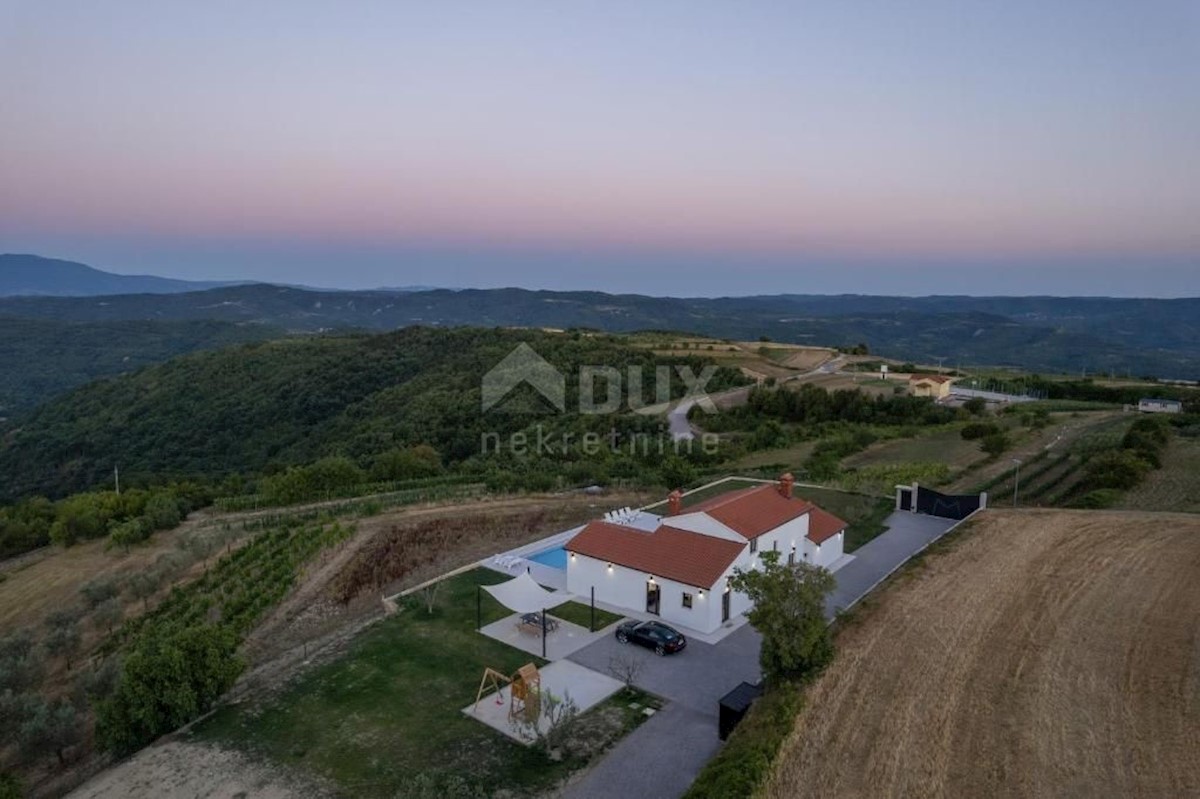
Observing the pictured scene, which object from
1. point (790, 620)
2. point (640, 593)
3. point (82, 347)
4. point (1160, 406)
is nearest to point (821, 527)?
point (640, 593)

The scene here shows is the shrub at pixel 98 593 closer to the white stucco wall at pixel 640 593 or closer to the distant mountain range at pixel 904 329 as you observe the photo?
the white stucco wall at pixel 640 593

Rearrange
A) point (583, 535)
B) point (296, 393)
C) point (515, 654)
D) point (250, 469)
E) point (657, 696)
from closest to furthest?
point (657, 696)
point (515, 654)
point (583, 535)
point (250, 469)
point (296, 393)

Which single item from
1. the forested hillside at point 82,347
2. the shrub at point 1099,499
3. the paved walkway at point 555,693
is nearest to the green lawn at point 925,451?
the shrub at point 1099,499

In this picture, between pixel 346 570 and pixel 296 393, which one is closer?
pixel 346 570

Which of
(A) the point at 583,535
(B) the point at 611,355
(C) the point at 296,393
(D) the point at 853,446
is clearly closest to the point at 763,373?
Answer: (B) the point at 611,355

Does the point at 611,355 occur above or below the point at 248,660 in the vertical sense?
above

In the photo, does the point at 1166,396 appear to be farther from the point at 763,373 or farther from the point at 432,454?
the point at 432,454

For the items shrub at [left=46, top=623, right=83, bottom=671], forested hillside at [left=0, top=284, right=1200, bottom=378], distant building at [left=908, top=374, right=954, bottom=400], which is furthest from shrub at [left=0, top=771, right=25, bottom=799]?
forested hillside at [left=0, top=284, right=1200, bottom=378]
